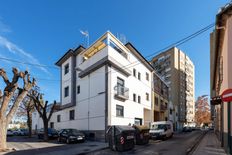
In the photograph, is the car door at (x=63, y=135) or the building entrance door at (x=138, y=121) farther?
the building entrance door at (x=138, y=121)

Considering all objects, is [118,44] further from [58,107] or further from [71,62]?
[58,107]

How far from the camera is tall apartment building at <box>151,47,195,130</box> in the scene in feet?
247

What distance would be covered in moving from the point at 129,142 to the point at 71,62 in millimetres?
17246

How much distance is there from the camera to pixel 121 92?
80.0 feet

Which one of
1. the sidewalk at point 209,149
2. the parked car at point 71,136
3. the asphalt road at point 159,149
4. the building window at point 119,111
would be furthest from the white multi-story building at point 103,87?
the sidewalk at point 209,149

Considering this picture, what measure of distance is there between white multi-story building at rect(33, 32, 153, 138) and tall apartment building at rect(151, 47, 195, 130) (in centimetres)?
4190

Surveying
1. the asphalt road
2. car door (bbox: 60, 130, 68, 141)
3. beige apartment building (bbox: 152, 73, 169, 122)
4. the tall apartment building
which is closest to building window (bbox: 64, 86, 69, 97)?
car door (bbox: 60, 130, 68, 141)

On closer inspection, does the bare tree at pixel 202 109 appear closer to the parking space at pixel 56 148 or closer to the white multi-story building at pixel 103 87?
the white multi-story building at pixel 103 87

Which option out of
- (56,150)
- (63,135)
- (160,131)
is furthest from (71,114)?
(56,150)

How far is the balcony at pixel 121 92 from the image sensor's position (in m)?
23.2

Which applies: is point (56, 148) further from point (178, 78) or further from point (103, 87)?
point (178, 78)

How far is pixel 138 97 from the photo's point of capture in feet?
97.5

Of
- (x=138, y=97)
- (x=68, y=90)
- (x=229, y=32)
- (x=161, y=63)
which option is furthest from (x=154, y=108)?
(x=161, y=63)

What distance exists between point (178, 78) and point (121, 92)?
185 feet
